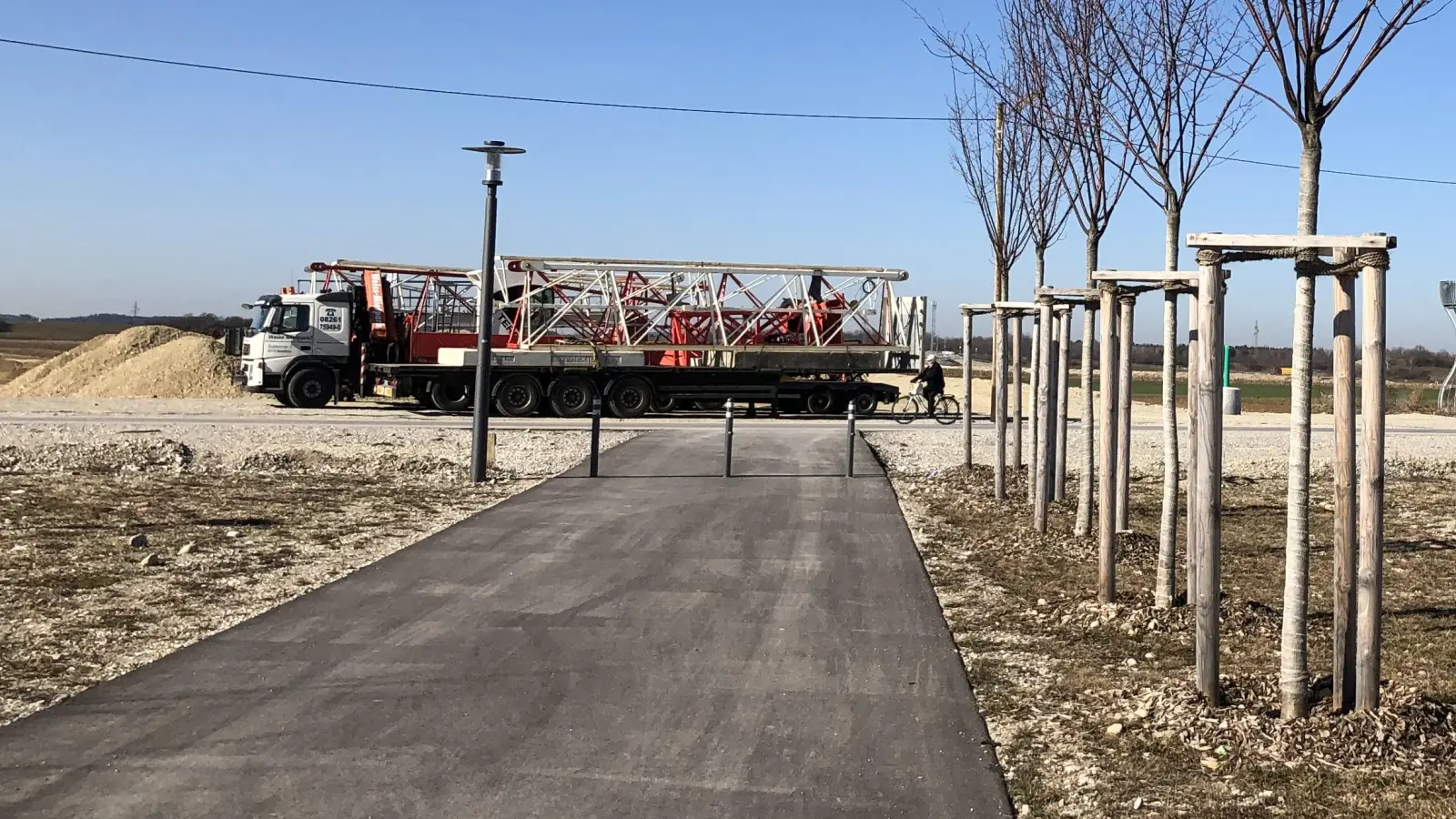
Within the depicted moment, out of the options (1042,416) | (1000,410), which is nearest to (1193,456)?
(1042,416)

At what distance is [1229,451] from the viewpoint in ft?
70.5

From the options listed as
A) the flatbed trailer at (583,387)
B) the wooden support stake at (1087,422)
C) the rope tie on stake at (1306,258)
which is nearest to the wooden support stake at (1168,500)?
the wooden support stake at (1087,422)

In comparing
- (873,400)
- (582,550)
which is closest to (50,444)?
(582,550)

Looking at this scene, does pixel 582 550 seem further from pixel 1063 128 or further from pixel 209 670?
pixel 1063 128

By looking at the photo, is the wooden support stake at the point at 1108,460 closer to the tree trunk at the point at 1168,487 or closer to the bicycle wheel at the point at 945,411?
the tree trunk at the point at 1168,487

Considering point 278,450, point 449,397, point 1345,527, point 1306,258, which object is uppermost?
point 1306,258

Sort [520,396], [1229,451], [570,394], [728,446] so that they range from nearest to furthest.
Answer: [728,446] → [1229,451] → [520,396] → [570,394]

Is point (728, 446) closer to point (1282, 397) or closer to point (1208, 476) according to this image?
point (1208, 476)

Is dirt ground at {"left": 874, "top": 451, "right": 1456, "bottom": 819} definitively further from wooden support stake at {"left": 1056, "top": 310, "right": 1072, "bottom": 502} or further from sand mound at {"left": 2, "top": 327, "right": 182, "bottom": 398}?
sand mound at {"left": 2, "top": 327, "right": 182, "bottom": 398}

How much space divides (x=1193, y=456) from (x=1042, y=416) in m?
5.62

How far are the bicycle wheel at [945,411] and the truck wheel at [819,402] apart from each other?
8.27 feet

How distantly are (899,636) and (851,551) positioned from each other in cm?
322

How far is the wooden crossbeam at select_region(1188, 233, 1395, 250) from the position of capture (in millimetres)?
5531

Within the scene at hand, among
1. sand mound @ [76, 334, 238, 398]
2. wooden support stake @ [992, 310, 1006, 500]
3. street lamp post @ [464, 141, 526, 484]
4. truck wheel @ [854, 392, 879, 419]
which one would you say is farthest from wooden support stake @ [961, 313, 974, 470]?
sand mound @ [76, 334, 238, 398]
